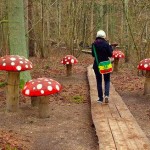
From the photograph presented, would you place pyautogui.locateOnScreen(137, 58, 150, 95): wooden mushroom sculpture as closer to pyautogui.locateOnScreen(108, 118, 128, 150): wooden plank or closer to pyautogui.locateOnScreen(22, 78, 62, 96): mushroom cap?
pyautogui.locateOnScreen(108, 118, 128, 150): wooden plank

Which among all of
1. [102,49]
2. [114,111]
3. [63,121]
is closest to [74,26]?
[102,49]

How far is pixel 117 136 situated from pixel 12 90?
280 centimetres

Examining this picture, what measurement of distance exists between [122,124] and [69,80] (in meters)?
6.32

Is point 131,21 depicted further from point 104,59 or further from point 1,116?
point 1,116

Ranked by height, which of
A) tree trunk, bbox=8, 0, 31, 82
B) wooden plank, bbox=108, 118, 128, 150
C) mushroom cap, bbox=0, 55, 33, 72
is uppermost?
tree trunk, bbox=8, 0, 31, 82

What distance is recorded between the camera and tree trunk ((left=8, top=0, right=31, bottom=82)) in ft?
30.5

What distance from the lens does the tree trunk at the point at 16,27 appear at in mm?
9297

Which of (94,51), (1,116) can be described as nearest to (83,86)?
(94,51)

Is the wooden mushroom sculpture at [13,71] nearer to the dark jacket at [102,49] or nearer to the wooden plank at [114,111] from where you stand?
the dark jacket at [102,49]

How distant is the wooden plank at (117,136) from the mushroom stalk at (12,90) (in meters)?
2.18

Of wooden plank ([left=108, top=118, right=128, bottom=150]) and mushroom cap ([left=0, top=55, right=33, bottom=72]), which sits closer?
wooden plank ([left=108, top=118, right=128, bottom=150])

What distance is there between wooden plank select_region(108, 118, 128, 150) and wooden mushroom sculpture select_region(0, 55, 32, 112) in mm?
2092

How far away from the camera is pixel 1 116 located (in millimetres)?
7445

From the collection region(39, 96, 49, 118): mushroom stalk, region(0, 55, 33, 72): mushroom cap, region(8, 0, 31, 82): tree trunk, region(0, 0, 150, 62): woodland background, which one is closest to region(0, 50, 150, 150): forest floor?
region(39, 96, 49, 118): mushroom stalk
